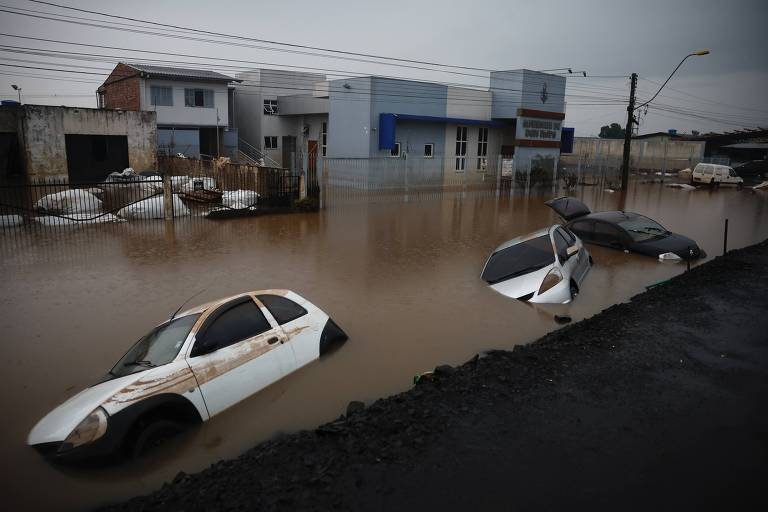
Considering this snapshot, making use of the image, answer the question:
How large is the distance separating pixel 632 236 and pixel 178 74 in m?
31.4

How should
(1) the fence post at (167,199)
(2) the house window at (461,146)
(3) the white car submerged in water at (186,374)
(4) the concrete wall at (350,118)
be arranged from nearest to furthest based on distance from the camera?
(3) the white car submerged in water at (186,374), (1) the fence post at (167,199), (4) the concrete wall at (350,118), (2) the house window at (461,146)

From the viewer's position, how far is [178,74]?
36094 millimetres

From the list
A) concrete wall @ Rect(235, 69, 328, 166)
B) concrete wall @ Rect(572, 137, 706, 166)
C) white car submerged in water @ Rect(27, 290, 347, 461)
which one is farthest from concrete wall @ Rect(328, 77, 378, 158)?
concrete wall @ Rect(572, 137, 706, 166)

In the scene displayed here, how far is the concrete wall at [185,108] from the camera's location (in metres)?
36.0

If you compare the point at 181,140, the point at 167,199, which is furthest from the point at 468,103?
the point at 167,199

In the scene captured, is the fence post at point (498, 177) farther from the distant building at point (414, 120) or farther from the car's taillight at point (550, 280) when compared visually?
the car's taillight at point (550, 280)

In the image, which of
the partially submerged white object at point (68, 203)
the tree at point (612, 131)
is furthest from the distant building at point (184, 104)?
the tree at point (612, 131)

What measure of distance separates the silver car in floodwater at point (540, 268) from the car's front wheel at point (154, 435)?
22.6 feet

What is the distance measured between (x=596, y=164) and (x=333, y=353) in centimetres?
3487

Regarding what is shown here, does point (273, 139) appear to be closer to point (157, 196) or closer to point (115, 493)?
point (157, 196)

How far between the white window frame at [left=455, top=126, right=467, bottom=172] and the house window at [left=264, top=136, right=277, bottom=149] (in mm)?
13280

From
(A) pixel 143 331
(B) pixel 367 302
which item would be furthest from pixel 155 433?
(B) pixel 367 302

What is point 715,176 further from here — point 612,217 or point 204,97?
point 204,97

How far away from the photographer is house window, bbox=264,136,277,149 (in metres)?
38.9
